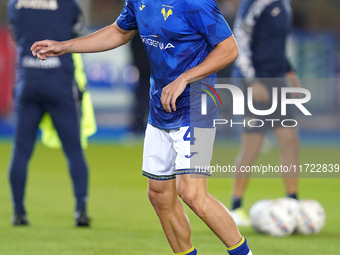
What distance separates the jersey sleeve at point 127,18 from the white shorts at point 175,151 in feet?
2.10

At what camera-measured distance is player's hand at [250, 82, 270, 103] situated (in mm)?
5609

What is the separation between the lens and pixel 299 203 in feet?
17.3

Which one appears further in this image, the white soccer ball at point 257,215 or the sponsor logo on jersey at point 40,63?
the sponsor logo on jersey at point 40,63

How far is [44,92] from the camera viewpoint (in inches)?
213

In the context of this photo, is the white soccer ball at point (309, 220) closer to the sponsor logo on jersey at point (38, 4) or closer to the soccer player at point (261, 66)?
the soccer player at point (261, 66)

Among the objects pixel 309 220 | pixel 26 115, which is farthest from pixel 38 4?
pixel 309 220

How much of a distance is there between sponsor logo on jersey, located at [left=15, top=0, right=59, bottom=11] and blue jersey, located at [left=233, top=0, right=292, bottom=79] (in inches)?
66.8

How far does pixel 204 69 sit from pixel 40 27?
2.47 m

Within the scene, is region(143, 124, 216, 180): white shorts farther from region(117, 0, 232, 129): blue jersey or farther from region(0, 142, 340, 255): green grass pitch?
region(0, 142, 340, 255): green grass pitch

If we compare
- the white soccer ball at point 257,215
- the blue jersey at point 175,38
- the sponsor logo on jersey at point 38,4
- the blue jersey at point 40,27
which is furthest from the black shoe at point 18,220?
the blue jersey at point 175,38

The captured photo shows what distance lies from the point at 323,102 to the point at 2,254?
48.4 ft

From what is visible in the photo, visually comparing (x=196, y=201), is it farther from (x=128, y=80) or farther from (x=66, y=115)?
(x=128, y=80)

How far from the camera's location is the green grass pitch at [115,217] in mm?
4629

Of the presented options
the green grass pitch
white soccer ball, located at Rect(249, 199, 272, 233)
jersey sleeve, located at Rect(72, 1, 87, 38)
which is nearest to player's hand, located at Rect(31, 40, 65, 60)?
the green grass pitch
